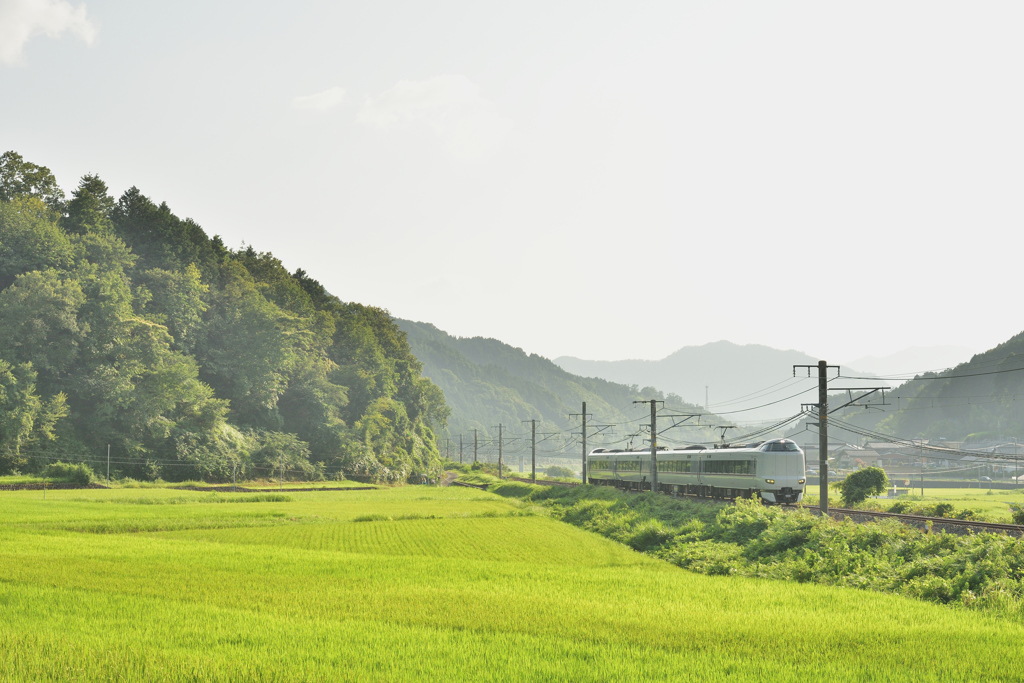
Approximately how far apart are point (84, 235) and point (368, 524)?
5630 cm

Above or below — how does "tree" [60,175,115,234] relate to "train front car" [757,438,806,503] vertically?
above

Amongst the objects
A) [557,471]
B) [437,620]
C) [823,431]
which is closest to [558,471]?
[557,471]

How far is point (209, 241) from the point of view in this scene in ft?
326

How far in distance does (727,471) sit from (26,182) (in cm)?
7860

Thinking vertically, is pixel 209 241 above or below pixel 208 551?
above

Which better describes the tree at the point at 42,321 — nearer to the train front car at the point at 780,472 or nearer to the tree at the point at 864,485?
the train front car at the point at 780,472

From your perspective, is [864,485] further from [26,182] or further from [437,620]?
[26,182]

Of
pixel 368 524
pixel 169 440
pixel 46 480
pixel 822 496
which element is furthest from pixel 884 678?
pixel 169 440

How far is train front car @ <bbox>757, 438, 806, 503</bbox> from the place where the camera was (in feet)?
134

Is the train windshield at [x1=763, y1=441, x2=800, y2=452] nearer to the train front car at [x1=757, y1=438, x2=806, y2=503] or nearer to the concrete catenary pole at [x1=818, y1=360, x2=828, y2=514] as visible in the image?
the train front car at [x1=757, y1=438, x2=806, y2=503]

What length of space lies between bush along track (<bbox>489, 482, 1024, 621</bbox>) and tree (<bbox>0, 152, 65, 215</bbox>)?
74.0 meters

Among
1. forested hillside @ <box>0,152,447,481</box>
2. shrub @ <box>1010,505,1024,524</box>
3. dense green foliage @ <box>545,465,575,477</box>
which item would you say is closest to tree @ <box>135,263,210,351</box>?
forested hillside @ <box>0,152,447,481</box>

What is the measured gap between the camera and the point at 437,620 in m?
15.2

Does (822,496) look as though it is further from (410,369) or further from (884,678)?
(410,369)
